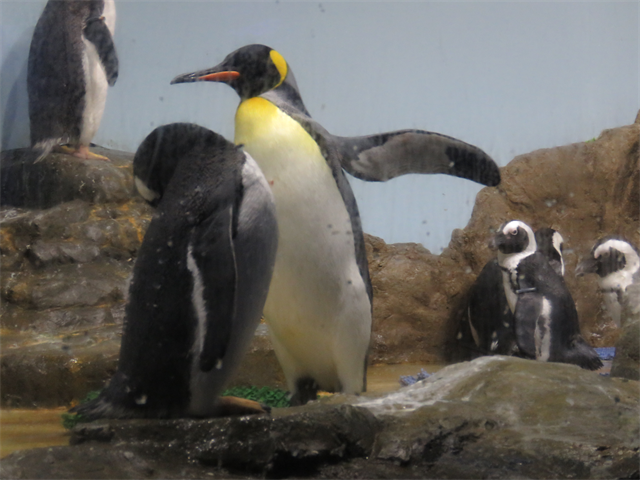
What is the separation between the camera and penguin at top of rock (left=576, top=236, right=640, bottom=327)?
1.37 meters

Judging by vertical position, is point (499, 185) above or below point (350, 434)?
above

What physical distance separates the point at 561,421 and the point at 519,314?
0.68 meters

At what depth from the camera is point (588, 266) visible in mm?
1410

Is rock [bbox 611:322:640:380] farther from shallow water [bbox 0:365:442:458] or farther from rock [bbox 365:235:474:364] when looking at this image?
shallow water [bbox 0:365:442:458]

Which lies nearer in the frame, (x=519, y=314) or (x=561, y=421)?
(x=561, y=421)

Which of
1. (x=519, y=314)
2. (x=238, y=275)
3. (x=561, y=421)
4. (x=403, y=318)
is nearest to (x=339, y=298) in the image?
(x=403, y=318)

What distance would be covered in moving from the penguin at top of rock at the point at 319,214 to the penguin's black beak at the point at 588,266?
38cm

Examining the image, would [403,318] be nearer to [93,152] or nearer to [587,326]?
[587,326]

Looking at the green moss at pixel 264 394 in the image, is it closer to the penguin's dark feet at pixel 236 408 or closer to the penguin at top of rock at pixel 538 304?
the penguin's dark feet at pixel 236 408

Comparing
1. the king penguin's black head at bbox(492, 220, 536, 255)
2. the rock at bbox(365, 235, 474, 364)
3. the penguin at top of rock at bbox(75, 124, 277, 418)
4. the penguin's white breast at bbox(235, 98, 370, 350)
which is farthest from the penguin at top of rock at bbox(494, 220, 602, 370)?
the penguin at top of rock at bbox(75, 124, 277, 418)

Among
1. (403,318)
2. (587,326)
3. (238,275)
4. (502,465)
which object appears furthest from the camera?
(587,326)

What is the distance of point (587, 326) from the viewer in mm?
1528

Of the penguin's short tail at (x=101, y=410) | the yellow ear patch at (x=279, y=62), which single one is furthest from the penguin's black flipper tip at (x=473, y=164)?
the penguin's short tail at (x=101, y=410)

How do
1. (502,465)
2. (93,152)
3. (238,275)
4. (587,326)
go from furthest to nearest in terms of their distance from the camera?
(587,326) → (93,152) → (238,275) → (502,465)
